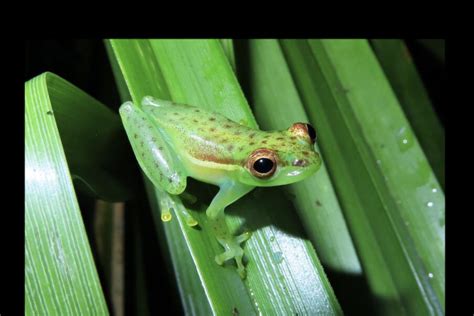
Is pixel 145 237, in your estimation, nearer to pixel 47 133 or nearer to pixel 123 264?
pixel 123 264

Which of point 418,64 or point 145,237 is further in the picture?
point 418,64

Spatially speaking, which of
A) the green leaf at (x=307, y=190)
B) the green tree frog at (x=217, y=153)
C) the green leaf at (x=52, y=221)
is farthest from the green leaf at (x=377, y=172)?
the green leaf at (x=52, y=221)

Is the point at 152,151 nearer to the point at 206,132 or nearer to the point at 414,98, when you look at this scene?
the point at 206,132

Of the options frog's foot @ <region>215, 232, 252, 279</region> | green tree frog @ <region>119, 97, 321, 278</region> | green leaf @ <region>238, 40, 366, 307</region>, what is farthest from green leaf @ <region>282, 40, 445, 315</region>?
frog's foot @ <region>215, 232, 252, 279</region>

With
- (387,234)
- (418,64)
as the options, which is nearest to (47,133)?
(387,234)

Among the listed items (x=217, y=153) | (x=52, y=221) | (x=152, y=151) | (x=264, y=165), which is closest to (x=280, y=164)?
(x=264, y=165)

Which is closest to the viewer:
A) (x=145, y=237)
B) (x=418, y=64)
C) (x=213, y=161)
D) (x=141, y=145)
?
(x=213, y=161)

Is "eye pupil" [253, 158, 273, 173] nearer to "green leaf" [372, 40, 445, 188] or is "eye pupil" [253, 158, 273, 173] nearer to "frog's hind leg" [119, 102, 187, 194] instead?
"frog's hind leg" [119, 102, 187, 194]
